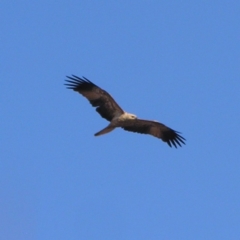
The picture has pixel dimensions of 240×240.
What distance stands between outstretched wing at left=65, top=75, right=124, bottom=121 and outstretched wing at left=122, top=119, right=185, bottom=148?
0.58m

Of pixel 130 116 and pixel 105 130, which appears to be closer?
pixel 105 130

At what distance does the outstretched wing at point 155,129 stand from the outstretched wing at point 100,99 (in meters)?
0.58

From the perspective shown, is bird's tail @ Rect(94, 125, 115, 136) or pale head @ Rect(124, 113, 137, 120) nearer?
bird's tail @ Rect(94, 125, 115, 136)

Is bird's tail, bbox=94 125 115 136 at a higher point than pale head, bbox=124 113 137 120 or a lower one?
lower

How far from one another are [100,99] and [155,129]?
2.61 m

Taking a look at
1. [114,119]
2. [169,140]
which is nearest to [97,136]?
[114,119]

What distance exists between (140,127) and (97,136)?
7.89ft

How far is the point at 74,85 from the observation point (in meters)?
32.2

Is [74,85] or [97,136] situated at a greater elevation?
[74,85]

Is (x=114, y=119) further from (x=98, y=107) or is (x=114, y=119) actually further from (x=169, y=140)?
(x=169, y=140)

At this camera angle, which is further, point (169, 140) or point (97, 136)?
point (169, 140)

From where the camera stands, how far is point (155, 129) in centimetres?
3288

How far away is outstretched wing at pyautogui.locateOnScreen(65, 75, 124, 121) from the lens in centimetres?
3123

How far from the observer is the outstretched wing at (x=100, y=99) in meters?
31.2
